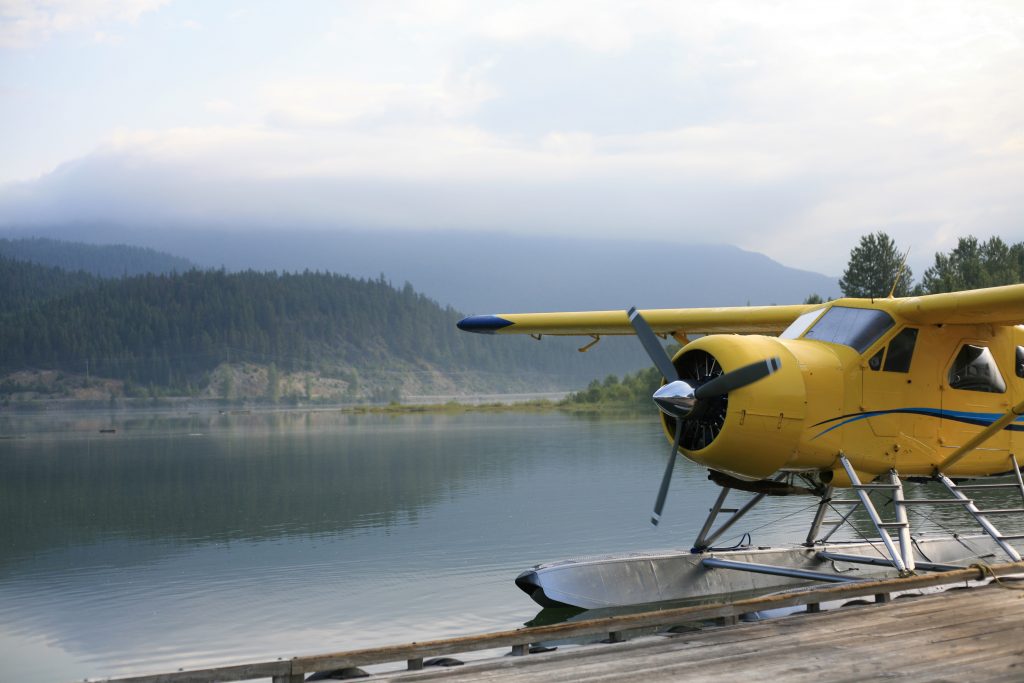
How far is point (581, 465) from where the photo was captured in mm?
30453

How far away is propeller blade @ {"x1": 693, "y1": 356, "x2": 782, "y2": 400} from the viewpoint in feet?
27.9

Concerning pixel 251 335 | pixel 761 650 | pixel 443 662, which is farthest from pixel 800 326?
pixel 251 335

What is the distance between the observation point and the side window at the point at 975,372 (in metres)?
10.3

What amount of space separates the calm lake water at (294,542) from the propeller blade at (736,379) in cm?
352

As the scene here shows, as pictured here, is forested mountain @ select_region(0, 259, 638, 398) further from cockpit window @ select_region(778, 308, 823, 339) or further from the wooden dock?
the wooden dock

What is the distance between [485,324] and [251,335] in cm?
13943

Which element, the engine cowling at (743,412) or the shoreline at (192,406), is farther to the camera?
the shoreline at (192,406)

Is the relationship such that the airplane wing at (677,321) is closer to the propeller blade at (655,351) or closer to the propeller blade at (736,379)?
the propeller blade at (655,351)

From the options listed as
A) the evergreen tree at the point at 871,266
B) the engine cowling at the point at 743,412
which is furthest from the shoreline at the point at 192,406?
the engine cowling at the point at 743,412

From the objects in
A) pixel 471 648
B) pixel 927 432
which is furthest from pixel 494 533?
pixel 471 648

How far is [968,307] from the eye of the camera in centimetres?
954

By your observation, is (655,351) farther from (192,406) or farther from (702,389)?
(192,406)

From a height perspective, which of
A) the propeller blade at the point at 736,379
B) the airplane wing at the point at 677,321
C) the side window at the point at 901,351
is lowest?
the propeller blade at the point at 736,379

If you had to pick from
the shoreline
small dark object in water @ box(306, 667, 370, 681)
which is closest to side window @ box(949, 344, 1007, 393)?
small dark object in water @ box(306, 667, 370, 681)
